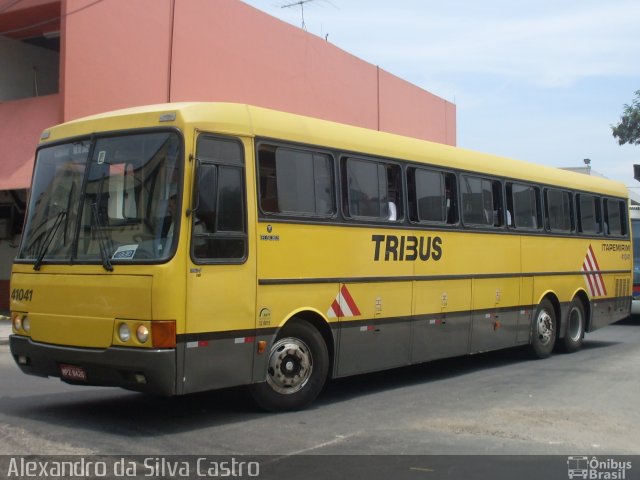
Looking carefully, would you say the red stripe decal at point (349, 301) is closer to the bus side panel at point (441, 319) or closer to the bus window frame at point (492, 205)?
the bus side panel at point (441, 319)

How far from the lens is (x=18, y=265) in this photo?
7645mm

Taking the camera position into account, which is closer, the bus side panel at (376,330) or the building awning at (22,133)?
the bus side panel at (376,330)

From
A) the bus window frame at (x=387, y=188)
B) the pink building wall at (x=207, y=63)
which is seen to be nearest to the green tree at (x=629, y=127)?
the pink building wall at (x=207, y=63)

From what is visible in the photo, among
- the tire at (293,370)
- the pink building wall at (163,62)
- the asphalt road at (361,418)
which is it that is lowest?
the asphalt road at (361,418)

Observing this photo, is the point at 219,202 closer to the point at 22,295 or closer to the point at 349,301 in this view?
the point at 349,301

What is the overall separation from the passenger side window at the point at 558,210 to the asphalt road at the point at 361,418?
9.98 feet

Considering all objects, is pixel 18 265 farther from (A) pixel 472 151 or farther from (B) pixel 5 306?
(B) pixel 5 306

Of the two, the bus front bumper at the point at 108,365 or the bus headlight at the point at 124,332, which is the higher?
the bus headlight at the point at 124,332

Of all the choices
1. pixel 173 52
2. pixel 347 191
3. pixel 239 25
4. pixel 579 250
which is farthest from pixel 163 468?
pixel 239 25

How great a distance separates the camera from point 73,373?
7.00 meters

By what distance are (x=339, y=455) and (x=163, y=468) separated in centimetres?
149

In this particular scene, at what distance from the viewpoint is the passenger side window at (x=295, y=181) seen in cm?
759

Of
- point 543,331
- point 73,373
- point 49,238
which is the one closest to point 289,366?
point 73,373

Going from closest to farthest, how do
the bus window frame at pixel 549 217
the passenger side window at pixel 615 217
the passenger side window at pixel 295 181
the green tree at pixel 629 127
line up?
the passenger side window at pixel 295 181
the bus window frame at pixel 549 217
the passenger side window at pixel 615 217
the green tree at pixel 629 127
